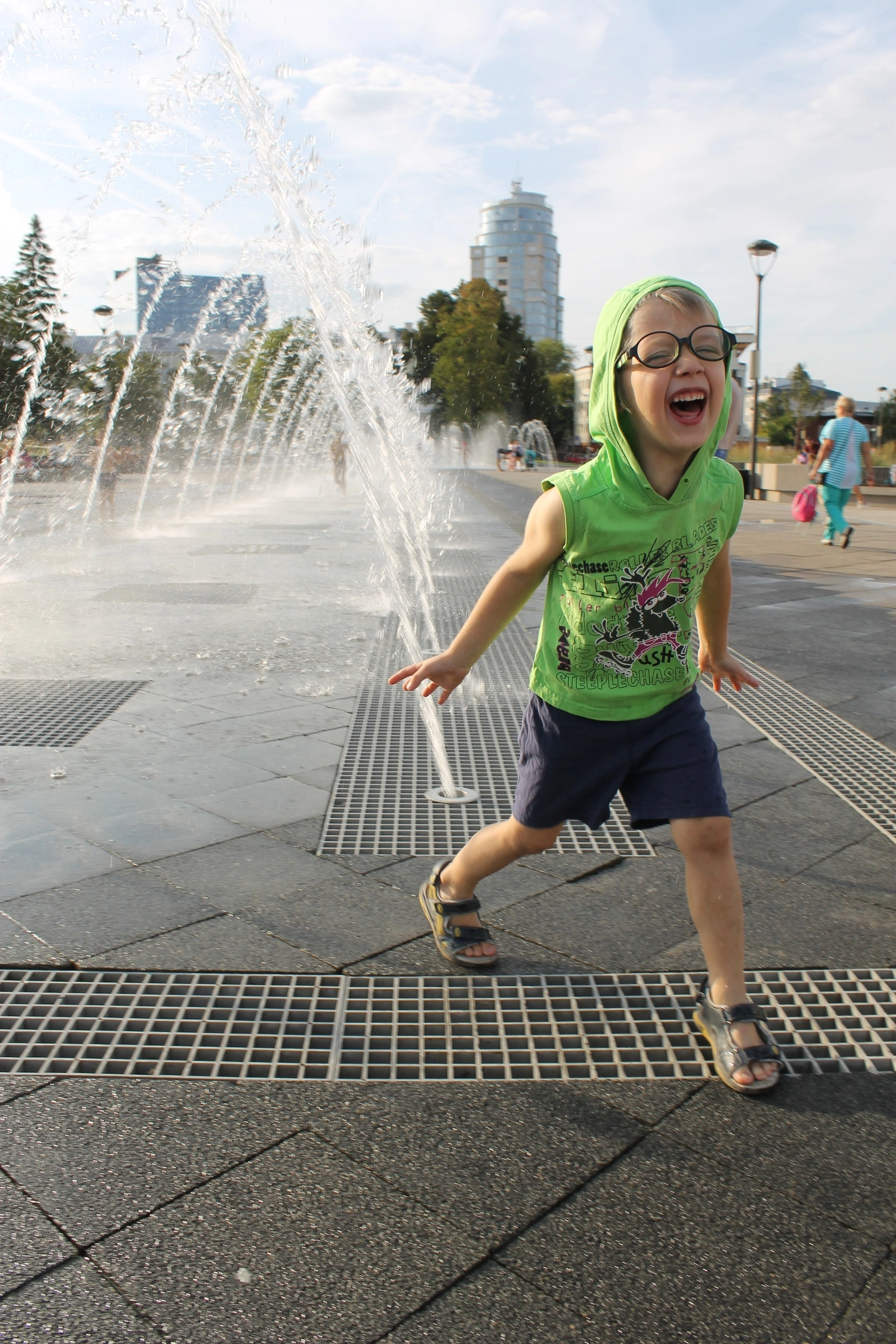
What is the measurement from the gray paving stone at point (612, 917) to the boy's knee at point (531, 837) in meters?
0.36

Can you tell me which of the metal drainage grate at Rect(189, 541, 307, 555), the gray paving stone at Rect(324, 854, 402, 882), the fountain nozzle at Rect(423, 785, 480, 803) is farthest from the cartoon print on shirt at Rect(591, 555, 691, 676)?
the metal drainage grate at Rect(189, 541, 307, 555)

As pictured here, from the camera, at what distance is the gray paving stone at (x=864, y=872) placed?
9.97 ft

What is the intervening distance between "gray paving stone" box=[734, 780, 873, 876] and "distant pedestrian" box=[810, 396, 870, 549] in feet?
28.6

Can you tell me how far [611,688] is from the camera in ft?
7.51

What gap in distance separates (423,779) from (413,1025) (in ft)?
5.74

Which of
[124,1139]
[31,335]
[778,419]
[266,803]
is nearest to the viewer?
[124,1139]

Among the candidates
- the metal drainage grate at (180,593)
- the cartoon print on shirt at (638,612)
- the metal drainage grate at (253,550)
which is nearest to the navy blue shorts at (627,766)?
the cartoon print on shirt at (638,612)

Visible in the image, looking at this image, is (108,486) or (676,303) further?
(108,486)

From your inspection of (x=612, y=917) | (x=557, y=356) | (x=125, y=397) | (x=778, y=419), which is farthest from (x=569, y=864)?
(x=557, y=356)

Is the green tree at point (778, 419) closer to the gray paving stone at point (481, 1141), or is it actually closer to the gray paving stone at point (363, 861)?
the gray paving stone at point (363, 861)

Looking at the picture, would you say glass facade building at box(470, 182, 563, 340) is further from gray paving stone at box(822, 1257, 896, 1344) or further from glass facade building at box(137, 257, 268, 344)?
gray paving stone at box(822, 1257, 896, 1344)

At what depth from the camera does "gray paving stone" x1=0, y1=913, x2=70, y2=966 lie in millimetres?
2604

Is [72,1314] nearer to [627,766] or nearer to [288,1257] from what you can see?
[288,1257]

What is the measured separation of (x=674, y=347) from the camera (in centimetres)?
211
